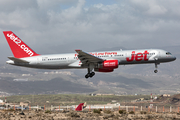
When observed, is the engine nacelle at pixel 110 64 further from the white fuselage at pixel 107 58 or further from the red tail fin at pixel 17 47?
the red tail fin at pixel 17 47

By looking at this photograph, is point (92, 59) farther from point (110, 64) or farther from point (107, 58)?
point (110, 64)

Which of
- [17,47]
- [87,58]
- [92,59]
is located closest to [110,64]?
[92,59]

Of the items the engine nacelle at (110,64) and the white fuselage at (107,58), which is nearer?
the engine nacelle at (110,64)

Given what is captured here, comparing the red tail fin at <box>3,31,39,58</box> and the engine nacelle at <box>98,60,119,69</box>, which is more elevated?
the red tail fin at <box>3,31,39,58</box>

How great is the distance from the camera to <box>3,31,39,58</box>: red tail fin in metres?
68.5

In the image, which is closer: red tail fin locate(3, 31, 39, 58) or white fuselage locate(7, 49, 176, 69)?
white fuselage locate(7, 49, 176, 69)

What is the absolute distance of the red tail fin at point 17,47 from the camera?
2697 inches

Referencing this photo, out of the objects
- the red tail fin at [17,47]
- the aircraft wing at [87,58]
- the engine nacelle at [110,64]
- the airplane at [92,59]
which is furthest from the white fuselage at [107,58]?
the red tail fin at [17,47]

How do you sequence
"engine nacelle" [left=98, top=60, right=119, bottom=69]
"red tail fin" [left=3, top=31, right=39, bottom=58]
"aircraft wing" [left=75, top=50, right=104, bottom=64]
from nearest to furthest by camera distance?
"aircraft wing" [left=75, top=50, right=104, bottom=64]
"engine nacelle" [left=98, top=60, right=119, bottom=69]
"red tail fin" [left=3, top=31, right=39, bottom=58]

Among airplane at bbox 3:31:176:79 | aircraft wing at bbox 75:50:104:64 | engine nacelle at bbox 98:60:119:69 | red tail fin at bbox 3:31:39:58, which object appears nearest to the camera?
aircraft wing at bbox 75:50:104:64

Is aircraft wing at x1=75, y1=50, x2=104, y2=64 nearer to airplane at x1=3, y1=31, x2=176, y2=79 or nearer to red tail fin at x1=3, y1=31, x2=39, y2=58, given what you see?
airplane at x1=3, y1=31, x2=176, y2=79

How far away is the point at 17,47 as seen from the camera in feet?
226

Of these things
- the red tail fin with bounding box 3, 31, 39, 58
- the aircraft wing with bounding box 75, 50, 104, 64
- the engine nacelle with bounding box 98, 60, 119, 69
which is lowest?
the engine nacelle with bounding box 98, 60, 119, 69

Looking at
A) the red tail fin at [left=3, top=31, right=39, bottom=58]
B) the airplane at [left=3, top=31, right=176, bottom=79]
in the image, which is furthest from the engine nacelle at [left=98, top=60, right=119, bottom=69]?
the red tail fin at [left=3, top=31, right=39, bottom=58]
